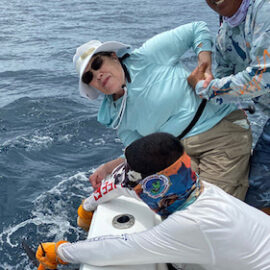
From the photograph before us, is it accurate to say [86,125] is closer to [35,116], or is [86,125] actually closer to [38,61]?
[35,116]

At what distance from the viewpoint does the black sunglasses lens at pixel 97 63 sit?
2.57 meters

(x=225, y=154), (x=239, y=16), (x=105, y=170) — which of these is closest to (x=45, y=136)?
(x=105, y=170)

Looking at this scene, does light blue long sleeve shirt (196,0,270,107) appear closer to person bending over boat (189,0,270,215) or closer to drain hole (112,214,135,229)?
person bending over boat (189,0,270,215)

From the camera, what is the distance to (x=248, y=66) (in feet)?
7.64

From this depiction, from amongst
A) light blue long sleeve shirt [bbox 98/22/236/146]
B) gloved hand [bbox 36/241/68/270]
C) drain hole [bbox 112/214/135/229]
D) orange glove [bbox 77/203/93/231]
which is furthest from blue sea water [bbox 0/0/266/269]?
light blue long sleeve shirt [bbox 98/22/236/146]

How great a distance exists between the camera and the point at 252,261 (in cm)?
170

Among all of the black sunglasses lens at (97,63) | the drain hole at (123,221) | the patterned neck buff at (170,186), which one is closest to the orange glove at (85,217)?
the drain hole at (123,221)

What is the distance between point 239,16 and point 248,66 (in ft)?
1.08

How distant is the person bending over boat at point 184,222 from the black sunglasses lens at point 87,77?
981 millimetres

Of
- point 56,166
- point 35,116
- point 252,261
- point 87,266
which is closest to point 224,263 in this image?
point 252,261

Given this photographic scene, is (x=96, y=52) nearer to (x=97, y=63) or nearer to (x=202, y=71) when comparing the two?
(x=97, y=63)

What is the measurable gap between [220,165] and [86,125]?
372cm

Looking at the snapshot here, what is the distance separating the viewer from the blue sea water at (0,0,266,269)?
3.68 meters

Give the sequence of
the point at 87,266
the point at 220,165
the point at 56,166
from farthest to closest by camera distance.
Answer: the point at 56,166
the point at 220,165
the point at 87,266
